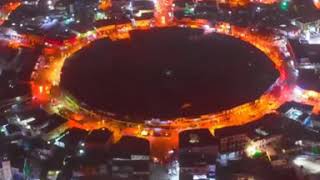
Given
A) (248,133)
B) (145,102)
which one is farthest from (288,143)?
(145,102)

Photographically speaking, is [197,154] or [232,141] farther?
[232,141]

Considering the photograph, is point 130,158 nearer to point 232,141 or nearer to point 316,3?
point 232,141

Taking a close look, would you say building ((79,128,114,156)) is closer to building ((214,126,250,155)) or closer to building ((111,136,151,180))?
building ((111,136,151,180))

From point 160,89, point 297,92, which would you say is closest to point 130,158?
point 160,89

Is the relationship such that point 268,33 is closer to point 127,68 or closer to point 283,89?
point 283,89

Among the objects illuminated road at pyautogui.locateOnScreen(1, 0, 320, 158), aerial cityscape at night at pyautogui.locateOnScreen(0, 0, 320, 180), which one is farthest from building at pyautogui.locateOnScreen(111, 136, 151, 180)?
illuminated road at pyautogui.locateOnScreen(1, 0, 320, 158)

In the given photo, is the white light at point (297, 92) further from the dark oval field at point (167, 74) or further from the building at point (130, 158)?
the building at point (130, 158)
